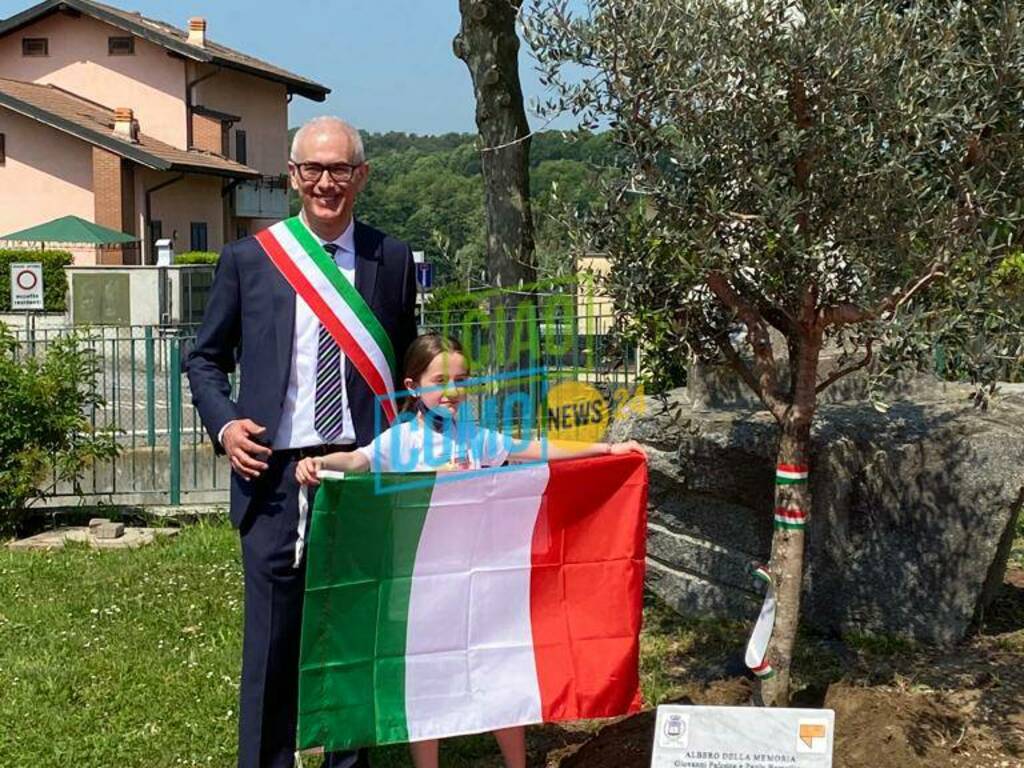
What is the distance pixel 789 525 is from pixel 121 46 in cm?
4471

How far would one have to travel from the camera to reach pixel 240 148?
48.9m

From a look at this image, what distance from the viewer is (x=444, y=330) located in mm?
8312

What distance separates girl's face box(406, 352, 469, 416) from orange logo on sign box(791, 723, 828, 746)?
4.50 feet

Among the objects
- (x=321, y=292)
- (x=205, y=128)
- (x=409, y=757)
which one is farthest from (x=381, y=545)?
(x=205, y=128)

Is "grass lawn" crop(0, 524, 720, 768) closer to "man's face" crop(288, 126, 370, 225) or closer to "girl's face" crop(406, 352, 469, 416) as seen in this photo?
"girl's face" crop(406, 352, 469, 416)

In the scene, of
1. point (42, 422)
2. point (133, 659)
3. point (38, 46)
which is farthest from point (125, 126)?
point (133, 659)

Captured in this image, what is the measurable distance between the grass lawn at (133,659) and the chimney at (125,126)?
32.9 meters

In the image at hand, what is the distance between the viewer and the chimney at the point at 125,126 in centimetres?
3969

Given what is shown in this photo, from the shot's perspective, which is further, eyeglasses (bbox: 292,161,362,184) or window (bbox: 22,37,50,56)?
window (bbox: 22,37,50,56)

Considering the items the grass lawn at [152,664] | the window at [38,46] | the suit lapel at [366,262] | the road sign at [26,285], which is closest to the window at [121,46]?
the window at [38,46]

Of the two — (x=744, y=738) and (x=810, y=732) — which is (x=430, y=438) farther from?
(x=810, y=732)

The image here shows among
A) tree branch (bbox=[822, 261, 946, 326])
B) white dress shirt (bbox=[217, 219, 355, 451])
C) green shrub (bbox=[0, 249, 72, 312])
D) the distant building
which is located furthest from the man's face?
the distant building

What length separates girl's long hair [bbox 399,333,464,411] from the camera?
409 centimetres

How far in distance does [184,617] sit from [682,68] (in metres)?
4.30
